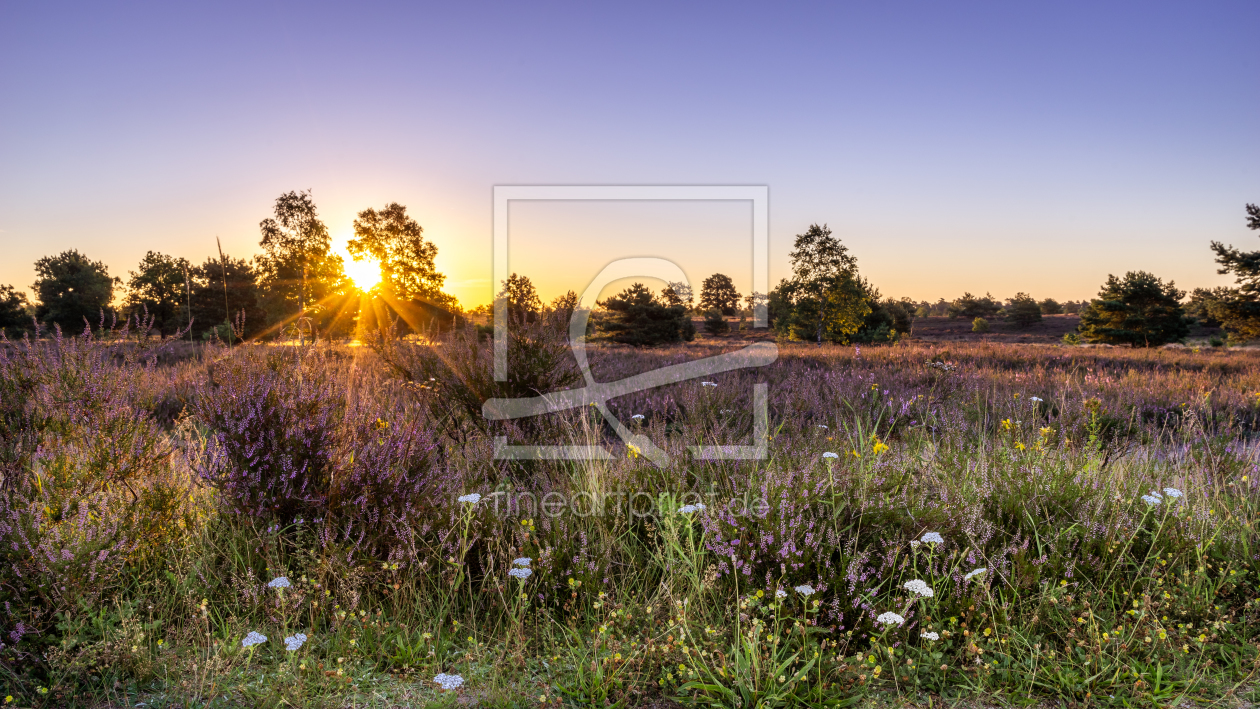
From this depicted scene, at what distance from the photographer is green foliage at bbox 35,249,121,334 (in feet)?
127

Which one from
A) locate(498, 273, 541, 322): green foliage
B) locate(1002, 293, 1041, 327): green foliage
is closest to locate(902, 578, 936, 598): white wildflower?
locate(498, 273, 541, 322): green foliage

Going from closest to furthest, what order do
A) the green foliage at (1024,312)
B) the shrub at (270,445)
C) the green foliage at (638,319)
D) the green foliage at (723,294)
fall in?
the shrub at (270,445) < the green foliage at (638,319) < the green foliage at (723,294) < the green foliage at (1024,312)

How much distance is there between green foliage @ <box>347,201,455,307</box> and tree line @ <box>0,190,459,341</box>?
62 millimetres

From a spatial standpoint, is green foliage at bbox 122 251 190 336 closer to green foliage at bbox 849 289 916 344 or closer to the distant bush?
green foliage at bbox 849 289 916 344

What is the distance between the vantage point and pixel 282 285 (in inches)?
1396

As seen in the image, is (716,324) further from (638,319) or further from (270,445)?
(270,445)

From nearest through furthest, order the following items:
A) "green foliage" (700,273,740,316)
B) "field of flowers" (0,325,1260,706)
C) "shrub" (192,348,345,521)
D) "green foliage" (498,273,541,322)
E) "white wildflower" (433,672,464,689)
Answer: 1. "white wildflower" (433,672,464,689)
2. "field of flowers" (0,325,1260,706)
3. "shrub" (192,348,345,521)
4. "green foliage" (498,273,541,322)
5. "green foliage" (700,273,740,316)

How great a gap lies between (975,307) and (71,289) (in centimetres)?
7731

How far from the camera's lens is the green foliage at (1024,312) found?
173 feet

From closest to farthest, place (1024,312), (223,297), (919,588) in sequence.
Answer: (919,588) → (223,297) → (1024,312)

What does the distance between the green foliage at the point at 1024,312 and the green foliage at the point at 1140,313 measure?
15.9 metres

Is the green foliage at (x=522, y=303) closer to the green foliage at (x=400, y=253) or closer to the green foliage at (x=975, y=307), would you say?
the green foliage at (x=400, y=253)

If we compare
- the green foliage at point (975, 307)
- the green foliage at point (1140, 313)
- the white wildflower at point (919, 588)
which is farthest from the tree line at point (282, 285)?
the green foliage at point (975, 307)

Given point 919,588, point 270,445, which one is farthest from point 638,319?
point 919,588
